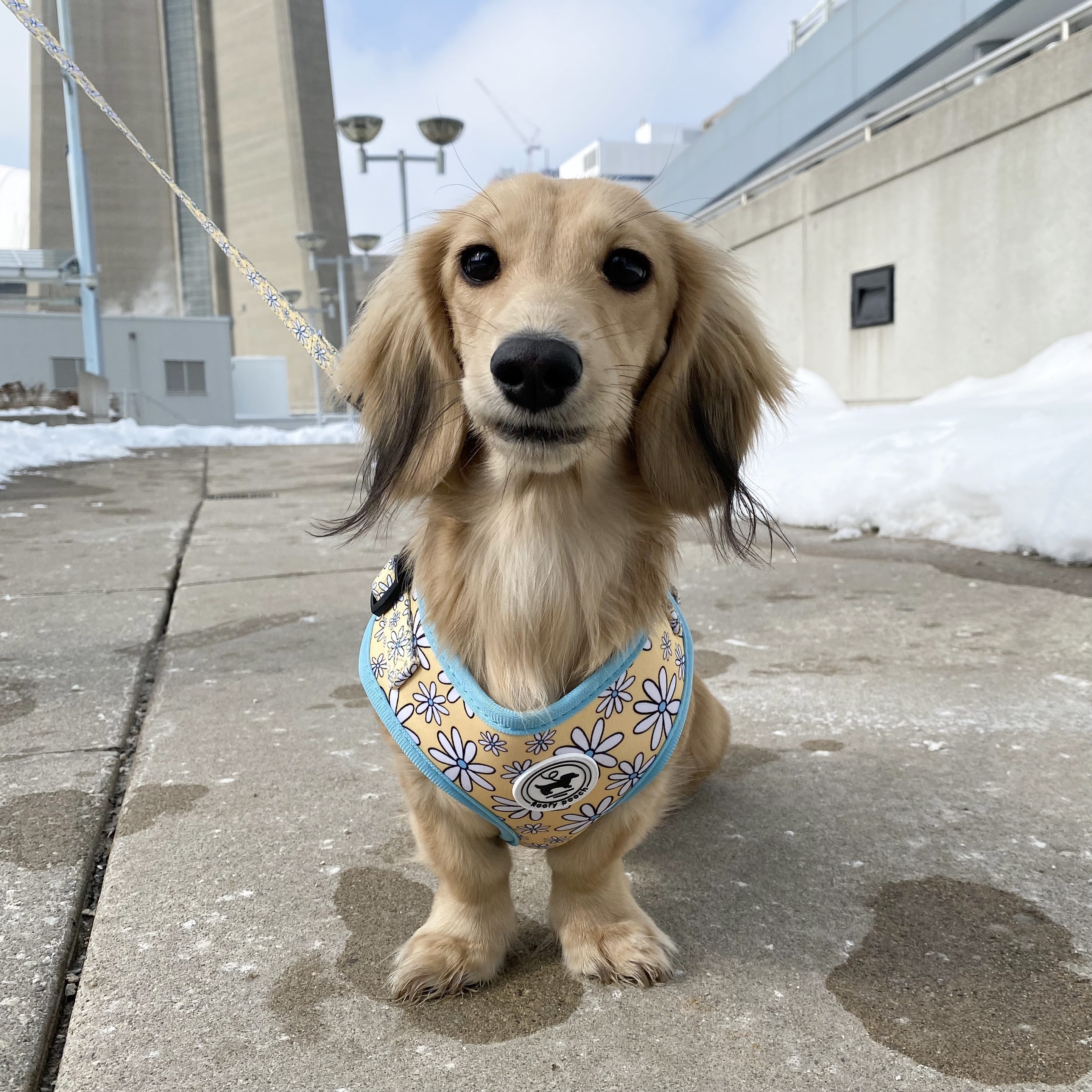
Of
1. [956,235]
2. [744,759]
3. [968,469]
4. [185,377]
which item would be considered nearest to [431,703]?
[744,759]

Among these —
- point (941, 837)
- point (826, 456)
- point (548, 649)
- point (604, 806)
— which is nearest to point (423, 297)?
point (548, 649)

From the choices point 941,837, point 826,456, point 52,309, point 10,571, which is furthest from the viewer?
point 52,309

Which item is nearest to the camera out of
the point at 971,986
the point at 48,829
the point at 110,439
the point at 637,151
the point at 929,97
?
the point at 971,986

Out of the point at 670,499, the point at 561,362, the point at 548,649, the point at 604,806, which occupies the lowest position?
the point at 604,806

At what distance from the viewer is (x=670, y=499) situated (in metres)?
1.70

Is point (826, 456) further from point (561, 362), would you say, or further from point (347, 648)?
point (561, 362)

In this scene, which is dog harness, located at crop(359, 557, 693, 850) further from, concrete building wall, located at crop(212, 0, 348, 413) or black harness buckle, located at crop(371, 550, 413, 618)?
concrete building wall, located at crop(212, 0, 348, 413)

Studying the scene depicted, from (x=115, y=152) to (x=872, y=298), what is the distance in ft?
138

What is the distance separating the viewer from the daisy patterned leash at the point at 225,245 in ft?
7.97

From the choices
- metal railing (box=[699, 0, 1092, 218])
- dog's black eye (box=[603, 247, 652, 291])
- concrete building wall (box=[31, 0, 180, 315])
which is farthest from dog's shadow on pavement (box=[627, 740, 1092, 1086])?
concrete building wall (box=[31, 0, 180, 315])

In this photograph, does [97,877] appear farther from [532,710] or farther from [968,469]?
[968,469]

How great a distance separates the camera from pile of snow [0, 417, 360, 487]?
9914mm

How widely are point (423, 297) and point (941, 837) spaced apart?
4.97ft

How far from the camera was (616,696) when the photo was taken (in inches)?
59.6
